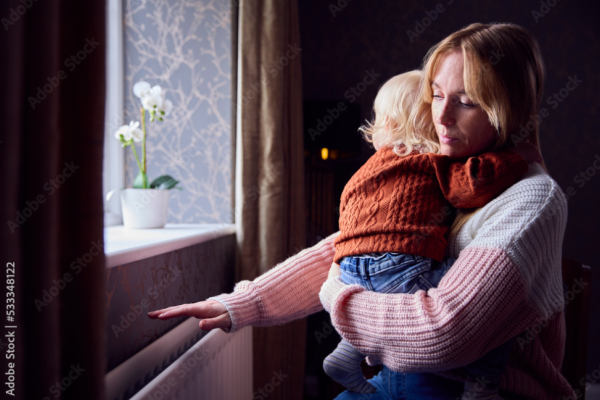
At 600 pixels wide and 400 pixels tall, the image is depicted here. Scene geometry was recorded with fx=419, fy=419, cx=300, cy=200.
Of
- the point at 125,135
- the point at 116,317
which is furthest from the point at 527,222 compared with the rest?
the point at 125,135

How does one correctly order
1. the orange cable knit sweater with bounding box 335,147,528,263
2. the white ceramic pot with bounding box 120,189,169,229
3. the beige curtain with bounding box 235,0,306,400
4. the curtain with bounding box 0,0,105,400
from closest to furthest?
the curtain with bounding box 0,0,105,400 → the orange cable knit sweater with bounding box 335,147,528,263 → the white ceramic pot with bounding box 120,189,169,229 → the beige curtain with bounding box 235,0,306,400

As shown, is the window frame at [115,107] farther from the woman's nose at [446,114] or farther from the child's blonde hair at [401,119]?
the woman's nose at [446,114]

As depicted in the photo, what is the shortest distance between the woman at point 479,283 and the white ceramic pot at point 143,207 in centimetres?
63

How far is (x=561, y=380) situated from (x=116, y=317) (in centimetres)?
91

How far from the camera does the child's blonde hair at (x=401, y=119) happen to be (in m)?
0.93

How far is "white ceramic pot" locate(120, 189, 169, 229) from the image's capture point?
4.63 feet

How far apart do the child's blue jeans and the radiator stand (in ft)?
A: 1.58

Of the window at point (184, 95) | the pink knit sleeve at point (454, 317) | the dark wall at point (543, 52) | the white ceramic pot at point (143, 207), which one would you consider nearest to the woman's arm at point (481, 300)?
the pink knit sleeve at point (454, 317)

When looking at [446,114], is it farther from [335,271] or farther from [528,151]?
[335,271]

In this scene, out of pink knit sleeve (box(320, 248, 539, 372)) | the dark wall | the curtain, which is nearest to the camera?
the curtain

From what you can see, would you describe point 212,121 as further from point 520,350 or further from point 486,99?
point 520,350

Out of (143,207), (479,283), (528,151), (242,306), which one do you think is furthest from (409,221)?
(143,207)

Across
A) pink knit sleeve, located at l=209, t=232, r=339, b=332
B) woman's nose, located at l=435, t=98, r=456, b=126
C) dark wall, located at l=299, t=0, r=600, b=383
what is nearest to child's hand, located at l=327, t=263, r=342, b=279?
pink knit sleeve, located at l=209, t=232, r=339, b=332

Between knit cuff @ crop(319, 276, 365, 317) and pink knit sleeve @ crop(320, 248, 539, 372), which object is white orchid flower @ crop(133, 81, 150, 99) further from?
pink knit sleeve @ crop(320, 248, 539, 372)
